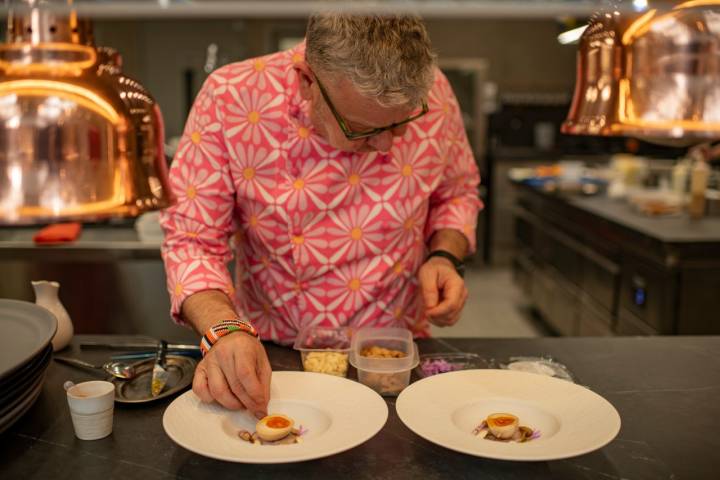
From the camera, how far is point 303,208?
5.77 feet

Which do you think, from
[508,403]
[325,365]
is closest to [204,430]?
[325,365]

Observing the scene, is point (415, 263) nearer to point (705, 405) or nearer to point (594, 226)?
point (705, 405)

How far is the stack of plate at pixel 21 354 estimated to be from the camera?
123 cm

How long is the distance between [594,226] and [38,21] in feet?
12.0

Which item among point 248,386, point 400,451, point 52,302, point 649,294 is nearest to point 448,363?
point 400,451

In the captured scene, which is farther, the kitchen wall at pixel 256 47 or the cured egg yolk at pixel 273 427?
A: the kitchen wall at pixel 256 47

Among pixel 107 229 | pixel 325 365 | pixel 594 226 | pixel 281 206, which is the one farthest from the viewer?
pixel 594 226

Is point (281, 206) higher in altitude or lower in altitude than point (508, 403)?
higher

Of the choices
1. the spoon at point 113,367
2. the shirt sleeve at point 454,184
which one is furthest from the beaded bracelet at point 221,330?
the shirt sleeve at point 454,184

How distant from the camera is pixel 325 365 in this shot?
1548mm

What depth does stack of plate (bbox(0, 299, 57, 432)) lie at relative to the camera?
1.23m

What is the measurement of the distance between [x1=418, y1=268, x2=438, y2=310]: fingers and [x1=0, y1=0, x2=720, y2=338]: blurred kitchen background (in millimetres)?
700

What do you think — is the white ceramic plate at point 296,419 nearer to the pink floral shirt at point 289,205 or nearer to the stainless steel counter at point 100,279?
the pink floral shirt at point 289,205

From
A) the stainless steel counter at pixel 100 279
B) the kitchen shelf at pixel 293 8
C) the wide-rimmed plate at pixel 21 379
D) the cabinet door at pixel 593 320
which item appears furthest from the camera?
the cabinet door at pixel 593 320
